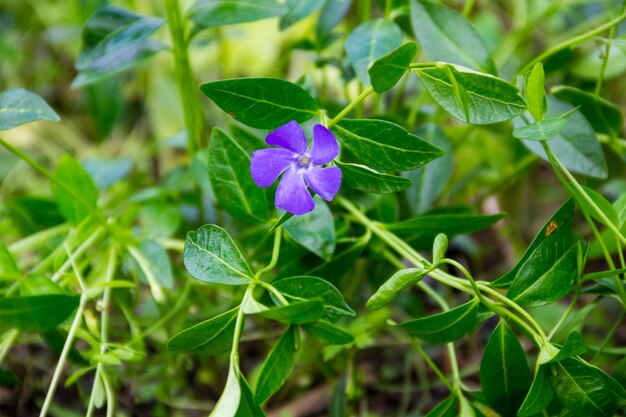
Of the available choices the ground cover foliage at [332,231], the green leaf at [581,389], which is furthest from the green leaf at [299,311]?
the green leaf at [581,389]

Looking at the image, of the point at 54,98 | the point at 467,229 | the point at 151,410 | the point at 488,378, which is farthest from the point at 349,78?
the point at 54,98

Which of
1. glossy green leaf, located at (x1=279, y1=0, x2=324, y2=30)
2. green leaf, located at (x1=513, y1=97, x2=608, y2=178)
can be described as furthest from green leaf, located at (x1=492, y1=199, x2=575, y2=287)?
glossy green leaf, located at (x1=279, y1=0, x2=324, y2=30)

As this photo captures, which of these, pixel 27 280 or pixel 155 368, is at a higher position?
pixel 27 280

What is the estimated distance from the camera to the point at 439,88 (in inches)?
20.5

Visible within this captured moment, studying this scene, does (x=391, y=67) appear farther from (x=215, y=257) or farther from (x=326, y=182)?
(x=215, y=257)

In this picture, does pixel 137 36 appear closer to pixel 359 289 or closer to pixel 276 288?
pixel 276 288

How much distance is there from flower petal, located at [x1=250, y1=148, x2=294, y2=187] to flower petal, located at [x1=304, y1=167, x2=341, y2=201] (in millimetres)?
46

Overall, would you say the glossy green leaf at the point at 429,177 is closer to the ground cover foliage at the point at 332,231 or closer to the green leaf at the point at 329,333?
the ground cover foliage at the point at 332,231

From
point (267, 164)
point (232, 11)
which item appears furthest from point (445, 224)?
point (232, 11)

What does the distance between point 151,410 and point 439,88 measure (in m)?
0.63

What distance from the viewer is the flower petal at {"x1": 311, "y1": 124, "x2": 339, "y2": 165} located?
489 millimetres

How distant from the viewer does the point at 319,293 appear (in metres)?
0.54

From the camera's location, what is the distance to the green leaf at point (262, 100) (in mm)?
518

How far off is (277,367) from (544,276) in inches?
10.0
